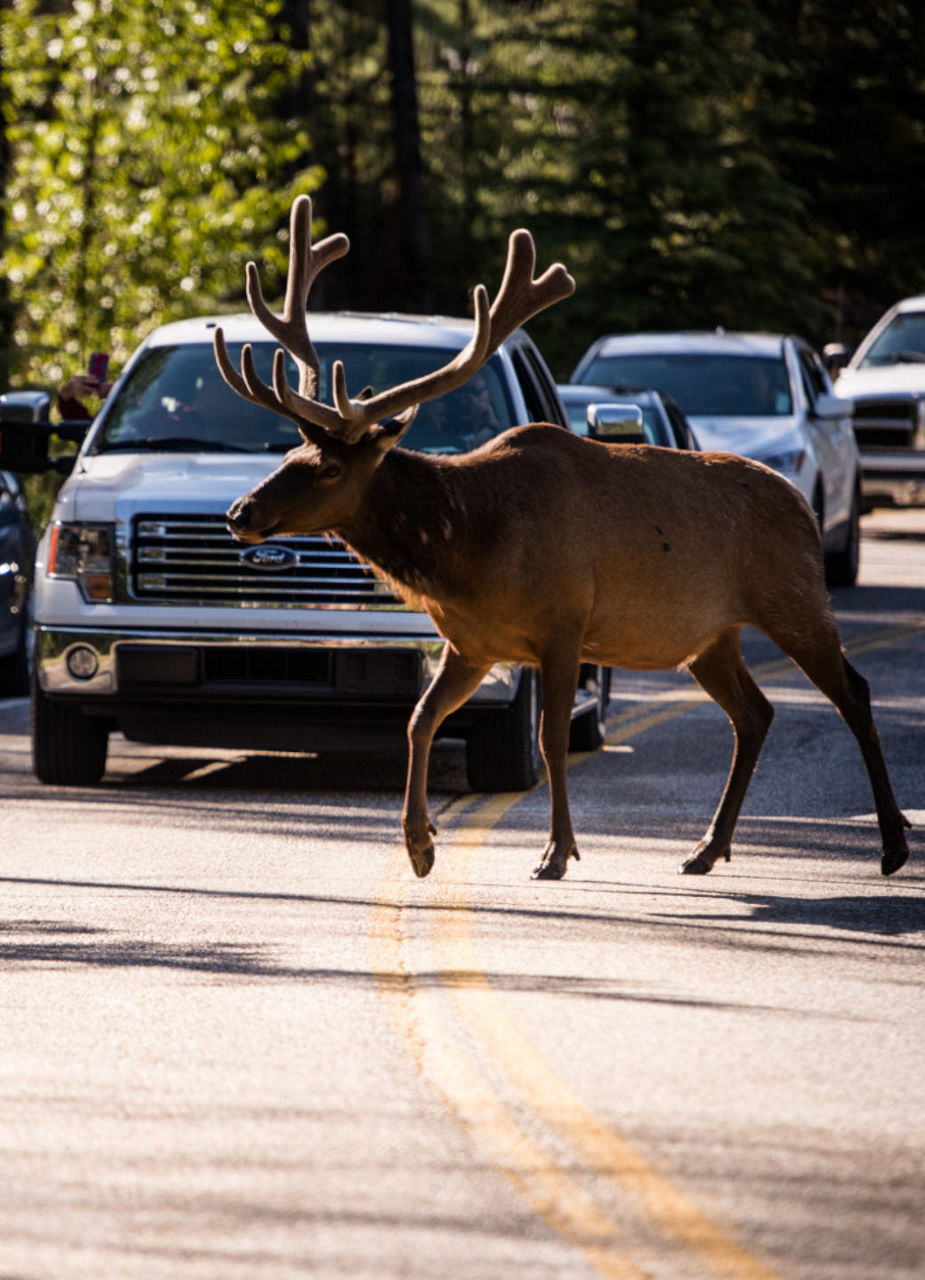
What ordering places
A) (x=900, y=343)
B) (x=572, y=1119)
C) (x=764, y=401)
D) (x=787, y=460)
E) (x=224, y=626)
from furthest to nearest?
(x=900, y=343) → (x=764, y=401) → (x=787, y=460) → (x=224, y=626) → (x=572, y=1119)

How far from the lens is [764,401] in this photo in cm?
2138

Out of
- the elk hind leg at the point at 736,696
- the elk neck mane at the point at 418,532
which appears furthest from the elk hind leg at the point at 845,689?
the elk neck mane at the point at 418,532

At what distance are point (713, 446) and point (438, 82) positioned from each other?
32427mm

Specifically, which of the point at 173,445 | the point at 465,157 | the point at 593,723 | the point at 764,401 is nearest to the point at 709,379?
the point at 764,401

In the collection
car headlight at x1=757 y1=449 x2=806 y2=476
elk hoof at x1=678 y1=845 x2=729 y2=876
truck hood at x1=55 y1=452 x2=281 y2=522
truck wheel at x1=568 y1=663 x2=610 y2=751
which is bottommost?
truck wheel at x1=568 y1=663 x2=610 y2=751

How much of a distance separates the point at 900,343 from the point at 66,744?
1829 centimetres

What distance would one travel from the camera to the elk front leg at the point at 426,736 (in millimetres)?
8914

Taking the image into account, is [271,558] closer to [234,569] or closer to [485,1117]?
[234,569]

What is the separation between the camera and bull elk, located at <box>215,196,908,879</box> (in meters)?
8.99

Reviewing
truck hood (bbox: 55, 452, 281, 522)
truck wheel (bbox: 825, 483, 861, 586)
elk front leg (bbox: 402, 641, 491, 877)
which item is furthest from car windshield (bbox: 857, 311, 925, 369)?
elk front leg (bbox: 402, 641, 491, 877)

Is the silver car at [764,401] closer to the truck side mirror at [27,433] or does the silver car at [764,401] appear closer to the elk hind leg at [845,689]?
the truck side mirror at [27,433]

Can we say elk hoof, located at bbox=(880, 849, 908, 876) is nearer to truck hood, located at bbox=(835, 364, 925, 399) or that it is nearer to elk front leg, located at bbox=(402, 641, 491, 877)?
elk front leg, located at bbox=(402, 641, 491, 877)

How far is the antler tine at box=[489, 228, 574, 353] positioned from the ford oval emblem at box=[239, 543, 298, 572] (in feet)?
6.21

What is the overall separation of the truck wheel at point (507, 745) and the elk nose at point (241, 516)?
8.30 feet
